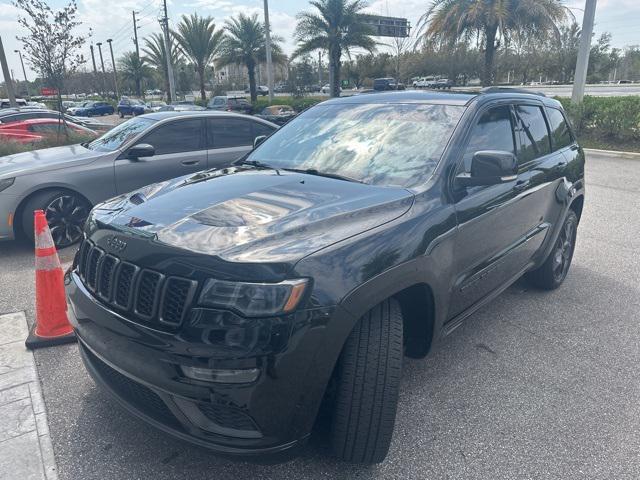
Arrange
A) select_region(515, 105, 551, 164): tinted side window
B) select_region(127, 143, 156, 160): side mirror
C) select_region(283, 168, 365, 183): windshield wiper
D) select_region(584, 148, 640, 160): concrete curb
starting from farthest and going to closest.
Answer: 1. select_region(584, 148, 640, 160): concrete curb
2. select_region(127, 143, 156, 160): side mirror
3. select_region(515, 105, 551, 164): tinted side window
4. select_region(283, 168, 365, 183): windshield wiper

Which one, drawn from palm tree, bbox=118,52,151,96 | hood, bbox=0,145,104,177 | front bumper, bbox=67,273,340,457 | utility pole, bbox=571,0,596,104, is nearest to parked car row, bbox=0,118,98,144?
hood, bbox=0,145,104,177

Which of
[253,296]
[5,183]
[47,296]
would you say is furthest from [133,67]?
[253,296]

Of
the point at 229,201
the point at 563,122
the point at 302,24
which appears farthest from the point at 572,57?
the point at 229,201

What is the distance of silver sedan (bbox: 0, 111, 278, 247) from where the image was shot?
17.6 feet

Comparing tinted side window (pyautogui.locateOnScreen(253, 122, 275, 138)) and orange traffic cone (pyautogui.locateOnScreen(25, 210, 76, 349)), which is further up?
tinted side window (pyautogui.locateOnScreen(253, 122, 275, 138))

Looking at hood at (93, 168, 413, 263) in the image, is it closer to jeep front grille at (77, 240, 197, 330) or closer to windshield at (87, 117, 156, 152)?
jeep front grille at (77, 240, 197, 330)

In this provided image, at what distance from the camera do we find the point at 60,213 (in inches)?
218

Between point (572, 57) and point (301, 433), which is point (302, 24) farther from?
point (572, 57)

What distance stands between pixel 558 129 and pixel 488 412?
2.75 metres

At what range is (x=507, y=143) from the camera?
3467 millimetres

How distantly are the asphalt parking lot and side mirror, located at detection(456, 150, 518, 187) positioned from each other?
4.12 feet

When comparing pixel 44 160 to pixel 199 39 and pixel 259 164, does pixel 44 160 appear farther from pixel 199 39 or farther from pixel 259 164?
pixel 199 39

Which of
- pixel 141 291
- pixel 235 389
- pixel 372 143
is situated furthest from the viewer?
pixel 372 143

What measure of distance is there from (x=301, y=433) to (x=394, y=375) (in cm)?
49
